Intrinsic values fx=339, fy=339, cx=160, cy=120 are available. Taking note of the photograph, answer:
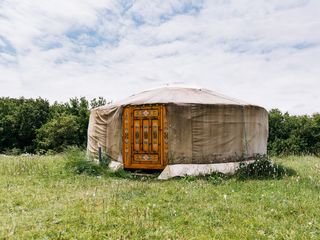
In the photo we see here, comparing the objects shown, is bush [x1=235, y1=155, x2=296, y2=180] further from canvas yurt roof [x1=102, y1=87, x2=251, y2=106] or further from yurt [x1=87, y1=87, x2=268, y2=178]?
canvas yurt roof [x1=102, y1=87, x2=251, y2=106]

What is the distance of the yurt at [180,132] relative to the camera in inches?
257

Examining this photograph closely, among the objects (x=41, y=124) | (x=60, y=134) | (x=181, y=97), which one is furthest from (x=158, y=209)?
(x=41, y=124)

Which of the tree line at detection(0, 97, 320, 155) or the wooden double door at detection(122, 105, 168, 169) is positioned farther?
the tree line at detection(0, 97, 320, 155)

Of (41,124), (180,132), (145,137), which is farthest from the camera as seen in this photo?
(41,124)

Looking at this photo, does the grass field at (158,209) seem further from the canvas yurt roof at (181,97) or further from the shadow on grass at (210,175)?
the canvas yurt roof at (181,97)

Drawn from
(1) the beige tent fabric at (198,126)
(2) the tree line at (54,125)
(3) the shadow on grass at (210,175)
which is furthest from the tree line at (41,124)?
(3) the shadow on grass at (210,175)

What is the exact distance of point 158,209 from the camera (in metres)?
3.79

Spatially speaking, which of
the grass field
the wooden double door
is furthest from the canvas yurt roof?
the grass field

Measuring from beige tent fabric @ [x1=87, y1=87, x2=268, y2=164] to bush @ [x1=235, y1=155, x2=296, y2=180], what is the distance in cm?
52

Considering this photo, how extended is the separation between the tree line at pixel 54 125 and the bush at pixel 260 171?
9.08m

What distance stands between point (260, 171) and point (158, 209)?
122 inches

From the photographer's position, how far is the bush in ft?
20.0

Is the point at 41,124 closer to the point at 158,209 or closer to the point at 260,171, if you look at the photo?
the point at 260,171

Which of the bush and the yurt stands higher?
the yurt
